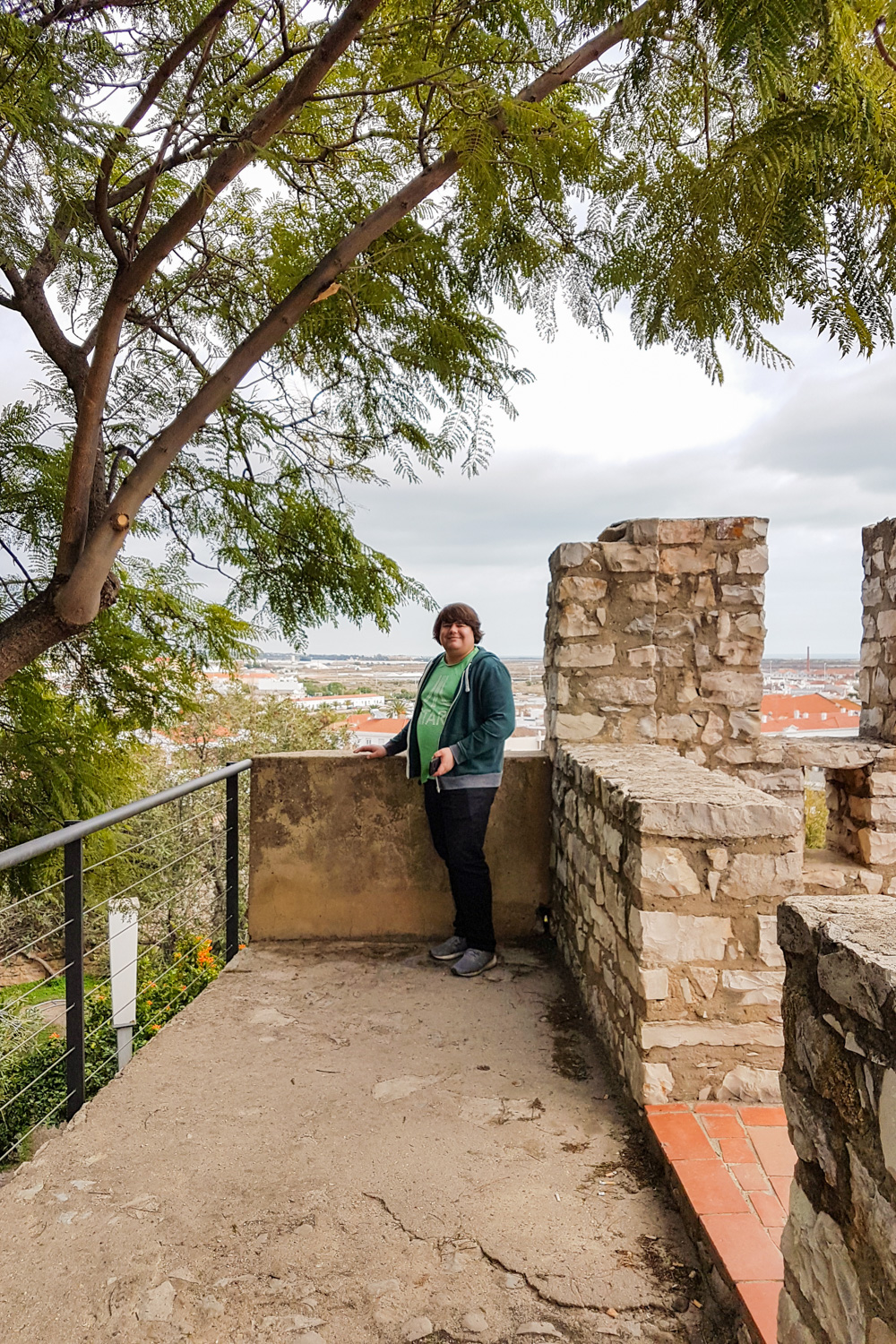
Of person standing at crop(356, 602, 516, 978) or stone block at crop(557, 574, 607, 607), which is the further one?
stone block at crop(557, 574, 607, 607)

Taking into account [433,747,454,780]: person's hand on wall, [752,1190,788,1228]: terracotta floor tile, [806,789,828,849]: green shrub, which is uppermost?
[433,747,454,780]: person's hand on wall

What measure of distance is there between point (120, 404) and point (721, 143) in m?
3.86

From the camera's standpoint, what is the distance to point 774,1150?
6.59 ft

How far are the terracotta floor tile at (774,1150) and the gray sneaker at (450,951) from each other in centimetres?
167

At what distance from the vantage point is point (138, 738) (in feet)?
19.8

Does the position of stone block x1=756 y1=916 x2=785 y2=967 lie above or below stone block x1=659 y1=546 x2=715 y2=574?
below

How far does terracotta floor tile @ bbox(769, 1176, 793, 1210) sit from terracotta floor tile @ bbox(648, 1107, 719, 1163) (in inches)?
5.7

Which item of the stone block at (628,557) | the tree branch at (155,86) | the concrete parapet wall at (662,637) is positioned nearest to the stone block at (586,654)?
the concrete parapet wall at (662,637)

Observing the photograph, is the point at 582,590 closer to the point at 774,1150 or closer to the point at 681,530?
the point at 681,530

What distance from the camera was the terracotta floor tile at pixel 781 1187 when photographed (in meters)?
1.80

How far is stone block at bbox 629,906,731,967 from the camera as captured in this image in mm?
2250

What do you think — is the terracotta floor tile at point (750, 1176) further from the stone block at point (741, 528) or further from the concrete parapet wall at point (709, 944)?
the stone block at point (741, 528)

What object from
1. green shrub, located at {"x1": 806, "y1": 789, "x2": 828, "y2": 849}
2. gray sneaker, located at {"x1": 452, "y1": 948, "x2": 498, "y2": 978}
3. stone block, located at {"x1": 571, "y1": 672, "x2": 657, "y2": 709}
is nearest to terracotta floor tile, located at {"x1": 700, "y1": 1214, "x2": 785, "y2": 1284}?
gray sneaker, located at {"x1": 452, "y1": 948, "x2": 498, "y2": 978}

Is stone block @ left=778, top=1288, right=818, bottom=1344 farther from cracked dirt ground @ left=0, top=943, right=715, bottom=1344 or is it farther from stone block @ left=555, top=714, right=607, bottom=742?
stone block @ left=555, top=714, right=607, bottom=742
